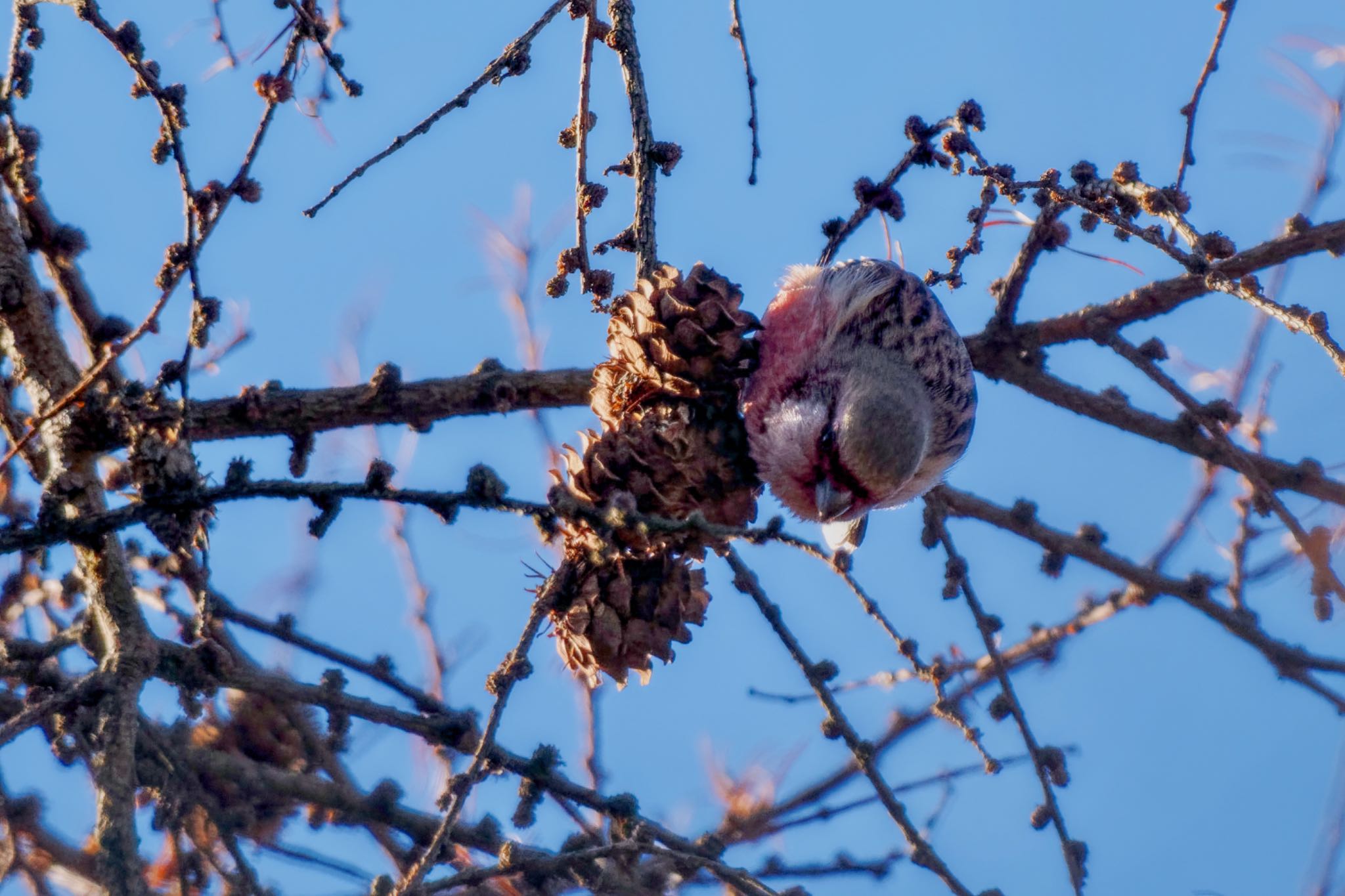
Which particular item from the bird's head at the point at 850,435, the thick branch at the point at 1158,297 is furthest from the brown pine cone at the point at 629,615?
the thick branch at the point at 1158,297

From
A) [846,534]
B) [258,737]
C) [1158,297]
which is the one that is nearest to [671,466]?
[1158,297]

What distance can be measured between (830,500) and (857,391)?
0.33 metres

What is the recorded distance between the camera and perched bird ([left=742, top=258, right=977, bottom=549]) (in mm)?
3412

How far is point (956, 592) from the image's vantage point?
313cm

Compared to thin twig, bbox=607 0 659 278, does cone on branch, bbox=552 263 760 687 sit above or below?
below

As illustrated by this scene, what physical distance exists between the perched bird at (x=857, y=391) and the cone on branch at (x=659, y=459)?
323 mm

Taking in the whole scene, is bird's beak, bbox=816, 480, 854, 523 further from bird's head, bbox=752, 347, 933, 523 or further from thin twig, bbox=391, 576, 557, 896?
thin twig, bbox=391, 576, 557, 896

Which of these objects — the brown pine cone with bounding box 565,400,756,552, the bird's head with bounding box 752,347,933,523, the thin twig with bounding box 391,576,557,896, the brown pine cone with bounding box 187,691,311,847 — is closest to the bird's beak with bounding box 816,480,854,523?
the bird's head with bounding box 752,347,933,523

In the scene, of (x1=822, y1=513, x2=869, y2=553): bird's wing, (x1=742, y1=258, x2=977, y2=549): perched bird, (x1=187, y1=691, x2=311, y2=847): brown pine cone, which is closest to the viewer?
(x1=742, y1=258, x2=977, y2=549): perched bird

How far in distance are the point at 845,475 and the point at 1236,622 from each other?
1037 mm

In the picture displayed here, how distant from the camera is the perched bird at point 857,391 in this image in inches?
134

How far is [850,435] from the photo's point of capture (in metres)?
3.51

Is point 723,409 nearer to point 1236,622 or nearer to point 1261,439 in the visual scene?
point 1236,622

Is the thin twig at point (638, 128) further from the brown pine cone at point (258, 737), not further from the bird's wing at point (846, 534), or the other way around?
the brown pine cone at point (258, 737)
